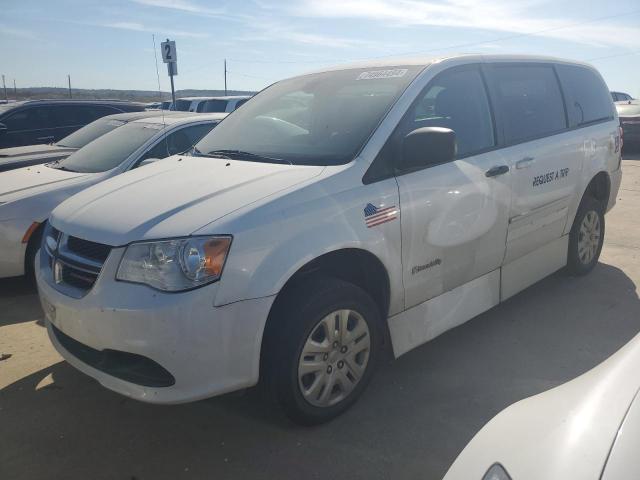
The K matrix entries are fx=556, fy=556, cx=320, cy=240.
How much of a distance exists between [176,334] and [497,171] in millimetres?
2267

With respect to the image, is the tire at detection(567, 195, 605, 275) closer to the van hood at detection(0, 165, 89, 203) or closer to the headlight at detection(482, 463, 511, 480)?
the headlight at detection(482, 463, 511, 480)

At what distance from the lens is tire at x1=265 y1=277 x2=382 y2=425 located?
8.51ft

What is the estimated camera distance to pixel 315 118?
3412 millimetres

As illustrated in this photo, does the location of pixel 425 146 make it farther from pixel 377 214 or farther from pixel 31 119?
pixel 31 119

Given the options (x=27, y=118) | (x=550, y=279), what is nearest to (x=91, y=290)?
(x=550, y=279)

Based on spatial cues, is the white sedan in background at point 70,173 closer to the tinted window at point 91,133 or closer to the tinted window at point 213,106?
the tinted window at point 91,133

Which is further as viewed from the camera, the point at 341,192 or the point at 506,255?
the point at 506,255

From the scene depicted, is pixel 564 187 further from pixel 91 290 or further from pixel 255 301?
pixel 91 290

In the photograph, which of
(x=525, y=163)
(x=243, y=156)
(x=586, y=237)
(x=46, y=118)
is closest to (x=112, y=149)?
(x=243, y=156)

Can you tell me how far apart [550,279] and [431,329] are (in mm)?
2290

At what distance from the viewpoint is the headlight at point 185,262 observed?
238 centimetres

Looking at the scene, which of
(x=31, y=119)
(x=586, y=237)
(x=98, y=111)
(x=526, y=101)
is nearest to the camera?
(x=526, y=101)

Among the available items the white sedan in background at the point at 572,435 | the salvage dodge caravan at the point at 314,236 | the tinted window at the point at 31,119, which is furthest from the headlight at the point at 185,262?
the tinted window at the point at 31,119

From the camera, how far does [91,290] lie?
2.55 metres
